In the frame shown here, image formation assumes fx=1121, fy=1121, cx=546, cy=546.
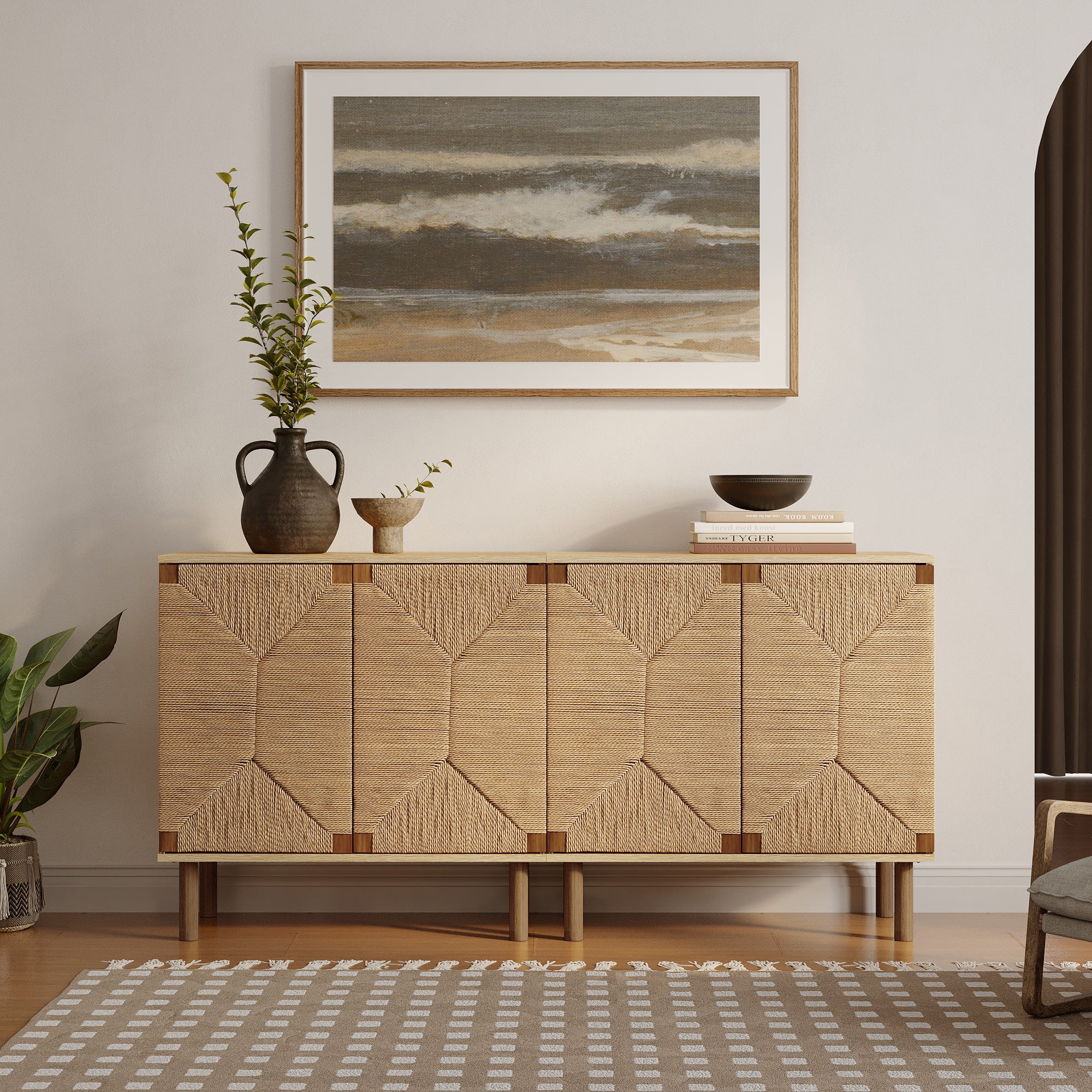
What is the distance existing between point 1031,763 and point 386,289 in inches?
83.5

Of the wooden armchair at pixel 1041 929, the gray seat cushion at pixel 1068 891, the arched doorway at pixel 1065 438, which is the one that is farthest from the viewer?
the arched doorway at pixel 1065 438

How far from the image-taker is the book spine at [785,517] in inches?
107

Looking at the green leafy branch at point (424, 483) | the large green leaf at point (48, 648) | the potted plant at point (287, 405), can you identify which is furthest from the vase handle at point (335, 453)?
the large green leaf at point (48, 648)

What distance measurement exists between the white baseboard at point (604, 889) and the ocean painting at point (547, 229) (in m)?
1.35

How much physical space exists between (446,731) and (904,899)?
46.5 inches

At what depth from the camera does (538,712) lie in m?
2.60

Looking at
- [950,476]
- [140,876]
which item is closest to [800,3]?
[950,476]

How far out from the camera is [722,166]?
294cm

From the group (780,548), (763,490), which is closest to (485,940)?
(780,548)

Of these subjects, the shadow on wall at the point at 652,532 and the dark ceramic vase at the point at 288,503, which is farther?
the shadow on wall at the point at 652,532

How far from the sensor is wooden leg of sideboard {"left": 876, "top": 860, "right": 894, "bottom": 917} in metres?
2.88

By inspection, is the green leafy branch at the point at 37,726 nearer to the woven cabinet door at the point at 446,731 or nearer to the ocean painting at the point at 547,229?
the woven cabinet door at the point at 446,731

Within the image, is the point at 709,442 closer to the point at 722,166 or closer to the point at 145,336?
the point at 722,166

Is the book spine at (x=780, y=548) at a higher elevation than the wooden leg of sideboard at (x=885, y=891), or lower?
higher
